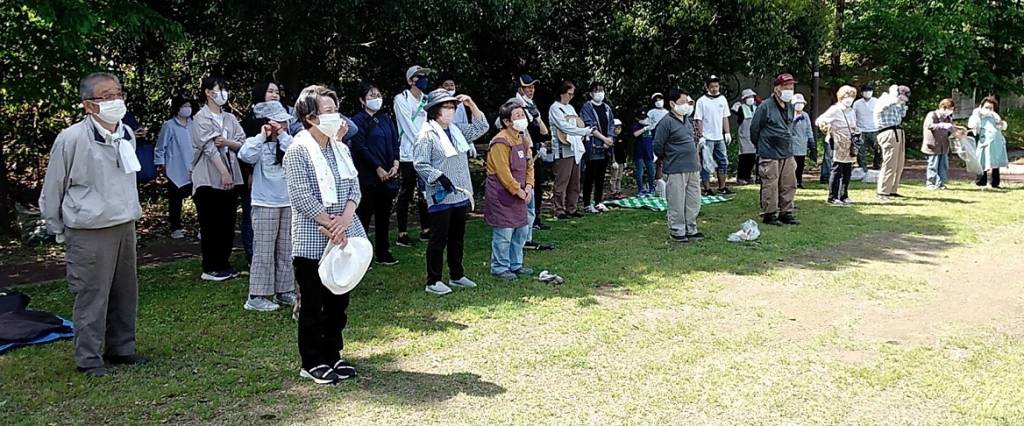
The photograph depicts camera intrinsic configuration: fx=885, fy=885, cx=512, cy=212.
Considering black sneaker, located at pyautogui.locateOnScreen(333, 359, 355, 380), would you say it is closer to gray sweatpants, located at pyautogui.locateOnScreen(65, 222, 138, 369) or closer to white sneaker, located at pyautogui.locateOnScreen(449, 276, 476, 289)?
gray sweatpants, located at pyautogui.locateOnScreen(65, 222, 138, 369)

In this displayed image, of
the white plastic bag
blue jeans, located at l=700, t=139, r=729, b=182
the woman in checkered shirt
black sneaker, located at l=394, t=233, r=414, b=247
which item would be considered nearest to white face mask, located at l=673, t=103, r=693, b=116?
the white plastic bag

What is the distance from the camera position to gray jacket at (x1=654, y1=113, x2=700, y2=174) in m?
9.22

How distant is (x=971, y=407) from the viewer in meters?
4.52

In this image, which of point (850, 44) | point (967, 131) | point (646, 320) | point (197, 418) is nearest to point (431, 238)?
point (646, 320)

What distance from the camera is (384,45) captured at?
13219 mm

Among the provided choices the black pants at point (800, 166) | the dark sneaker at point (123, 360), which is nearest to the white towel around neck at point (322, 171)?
the dark sneaker at point (123, 360)

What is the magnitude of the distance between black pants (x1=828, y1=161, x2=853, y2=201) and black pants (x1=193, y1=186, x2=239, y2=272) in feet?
25.4

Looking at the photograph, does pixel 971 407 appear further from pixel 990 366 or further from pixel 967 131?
pixel 967 131

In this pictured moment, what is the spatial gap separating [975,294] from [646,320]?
2777 mm

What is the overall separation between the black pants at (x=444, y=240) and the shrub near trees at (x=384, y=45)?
259 cm

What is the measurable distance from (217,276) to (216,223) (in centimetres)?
49

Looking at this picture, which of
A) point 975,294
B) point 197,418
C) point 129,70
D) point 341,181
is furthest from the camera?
point 129,70

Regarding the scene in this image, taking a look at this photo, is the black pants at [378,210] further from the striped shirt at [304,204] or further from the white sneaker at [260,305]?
the striped shirt at [304,204]

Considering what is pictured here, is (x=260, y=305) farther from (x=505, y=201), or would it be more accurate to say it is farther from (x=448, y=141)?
(x=505, y=201)
